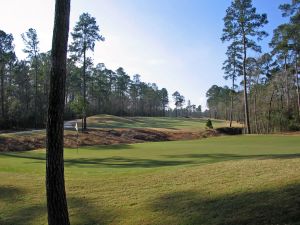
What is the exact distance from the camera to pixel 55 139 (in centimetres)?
738

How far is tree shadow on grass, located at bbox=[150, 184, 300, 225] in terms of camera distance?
7.56 m

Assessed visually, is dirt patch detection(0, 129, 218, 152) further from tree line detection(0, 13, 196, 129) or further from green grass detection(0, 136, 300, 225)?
green grass detection(0, 136, 300, 225)

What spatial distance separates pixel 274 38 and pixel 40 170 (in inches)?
1626

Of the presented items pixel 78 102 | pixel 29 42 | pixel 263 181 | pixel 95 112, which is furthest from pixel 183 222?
pixel 95 112

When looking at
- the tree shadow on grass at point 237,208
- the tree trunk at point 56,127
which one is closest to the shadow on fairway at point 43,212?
the tree shadow on grass at point 237,208

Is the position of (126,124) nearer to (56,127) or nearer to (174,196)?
(174,196)

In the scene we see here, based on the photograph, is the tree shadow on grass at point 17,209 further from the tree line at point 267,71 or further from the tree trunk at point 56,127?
the tree line at point 267,71

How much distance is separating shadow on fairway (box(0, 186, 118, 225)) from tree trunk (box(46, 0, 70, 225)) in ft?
6.79

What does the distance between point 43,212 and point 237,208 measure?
5278 mm

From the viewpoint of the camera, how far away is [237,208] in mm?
8406

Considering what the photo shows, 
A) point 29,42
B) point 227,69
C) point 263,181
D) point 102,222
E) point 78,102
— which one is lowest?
point 102,222

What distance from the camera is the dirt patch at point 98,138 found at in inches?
1324

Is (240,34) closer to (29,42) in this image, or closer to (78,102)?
(78,102)

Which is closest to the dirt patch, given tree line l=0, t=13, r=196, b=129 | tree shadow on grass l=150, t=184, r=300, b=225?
tree line l=0, t=13, r=196, b=129
